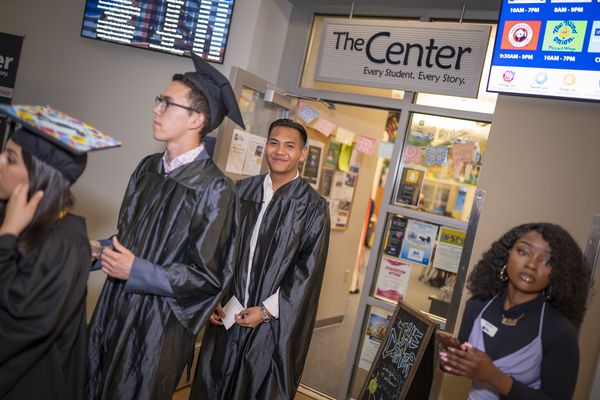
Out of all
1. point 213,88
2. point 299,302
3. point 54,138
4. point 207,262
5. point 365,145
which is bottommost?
point 299,302

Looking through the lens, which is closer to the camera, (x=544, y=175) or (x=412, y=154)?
(x=544, y=175)

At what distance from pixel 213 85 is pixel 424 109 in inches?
71.1

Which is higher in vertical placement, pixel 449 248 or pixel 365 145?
pixel 365 145

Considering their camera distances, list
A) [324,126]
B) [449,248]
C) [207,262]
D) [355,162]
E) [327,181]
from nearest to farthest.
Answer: [207,262] → [449,248] → [324,126] → [327,181] → [355,162]

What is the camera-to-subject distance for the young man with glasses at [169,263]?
157 cm

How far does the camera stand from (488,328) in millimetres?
1686

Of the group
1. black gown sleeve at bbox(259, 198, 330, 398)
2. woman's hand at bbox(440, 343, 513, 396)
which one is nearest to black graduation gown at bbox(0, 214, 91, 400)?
black gown sleeve at bbox(259, 198, 330, 398)

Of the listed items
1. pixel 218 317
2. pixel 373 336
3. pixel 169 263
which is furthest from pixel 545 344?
pixel 373 336

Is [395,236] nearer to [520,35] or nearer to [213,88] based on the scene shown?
[520,35]

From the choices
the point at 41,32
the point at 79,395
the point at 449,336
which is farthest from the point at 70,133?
the point at 41,32

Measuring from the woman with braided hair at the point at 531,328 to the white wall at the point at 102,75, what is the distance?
7.77ft

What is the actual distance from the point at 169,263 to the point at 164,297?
0.42ft

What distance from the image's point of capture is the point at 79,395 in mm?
1386

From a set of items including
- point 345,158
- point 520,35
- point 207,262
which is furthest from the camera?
point 345,158
